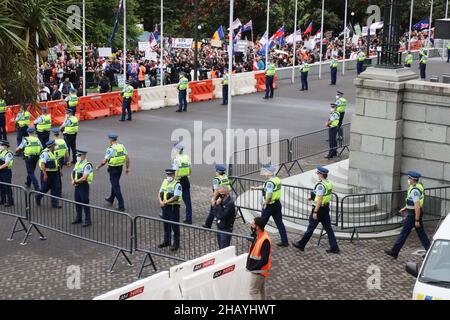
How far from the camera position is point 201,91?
3488 cm

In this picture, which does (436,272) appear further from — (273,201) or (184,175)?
(184,175)

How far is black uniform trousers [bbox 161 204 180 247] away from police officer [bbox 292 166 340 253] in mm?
2404

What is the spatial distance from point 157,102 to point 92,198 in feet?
45.8

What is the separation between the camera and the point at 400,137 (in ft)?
58.7

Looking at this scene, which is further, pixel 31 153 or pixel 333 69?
pixel 333 69

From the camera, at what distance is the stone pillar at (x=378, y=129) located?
58.1ft

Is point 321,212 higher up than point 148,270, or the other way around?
point 321,212

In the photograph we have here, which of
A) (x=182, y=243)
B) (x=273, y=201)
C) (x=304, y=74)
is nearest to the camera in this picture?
(x=182, y=243)

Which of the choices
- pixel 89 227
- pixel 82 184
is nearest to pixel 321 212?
pixel 89 227

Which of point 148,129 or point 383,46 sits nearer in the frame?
point 383,46

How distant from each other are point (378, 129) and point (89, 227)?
665 centimetres

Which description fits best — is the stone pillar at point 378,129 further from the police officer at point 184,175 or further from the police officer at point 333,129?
the police officer at point 333,129
